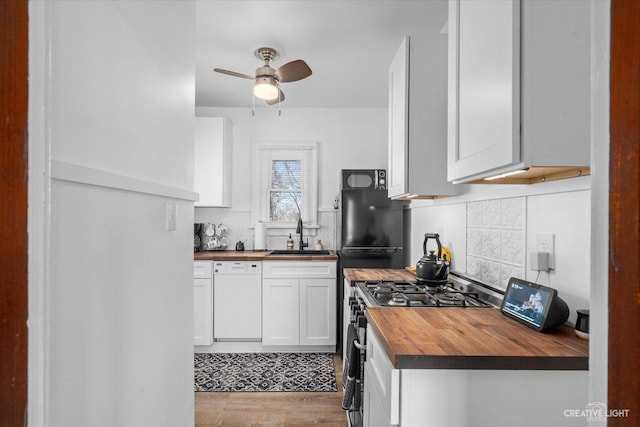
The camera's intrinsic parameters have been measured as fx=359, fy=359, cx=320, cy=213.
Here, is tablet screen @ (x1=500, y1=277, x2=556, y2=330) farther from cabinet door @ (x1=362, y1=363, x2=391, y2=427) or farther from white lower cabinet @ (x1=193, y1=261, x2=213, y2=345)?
white lower cabinet @ (x1=193, y1=261, x2=213, y2=345)

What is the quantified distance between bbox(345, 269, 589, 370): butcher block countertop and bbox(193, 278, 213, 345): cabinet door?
2275 mm

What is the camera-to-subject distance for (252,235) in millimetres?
4074

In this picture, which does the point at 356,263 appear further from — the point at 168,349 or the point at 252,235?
the point at 168,349

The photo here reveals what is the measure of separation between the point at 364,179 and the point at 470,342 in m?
2.62

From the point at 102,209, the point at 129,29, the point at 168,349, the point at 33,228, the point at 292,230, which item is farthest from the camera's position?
the point at 292,230

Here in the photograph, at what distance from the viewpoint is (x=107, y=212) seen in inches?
38.1

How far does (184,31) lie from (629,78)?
1.58 metres

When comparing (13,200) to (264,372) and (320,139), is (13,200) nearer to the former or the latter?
(264,372)

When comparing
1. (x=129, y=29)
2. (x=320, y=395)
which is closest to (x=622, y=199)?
(x=129, y=29)

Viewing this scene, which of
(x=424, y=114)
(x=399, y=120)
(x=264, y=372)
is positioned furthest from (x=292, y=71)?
(x=264, y=372)

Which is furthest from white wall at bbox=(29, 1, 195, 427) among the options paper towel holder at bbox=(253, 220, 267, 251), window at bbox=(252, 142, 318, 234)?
window at bbox=(252, 142, 318, 234)

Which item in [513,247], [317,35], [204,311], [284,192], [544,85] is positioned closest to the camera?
[544,85]

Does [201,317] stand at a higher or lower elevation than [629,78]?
lower

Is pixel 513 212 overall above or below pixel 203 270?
above
